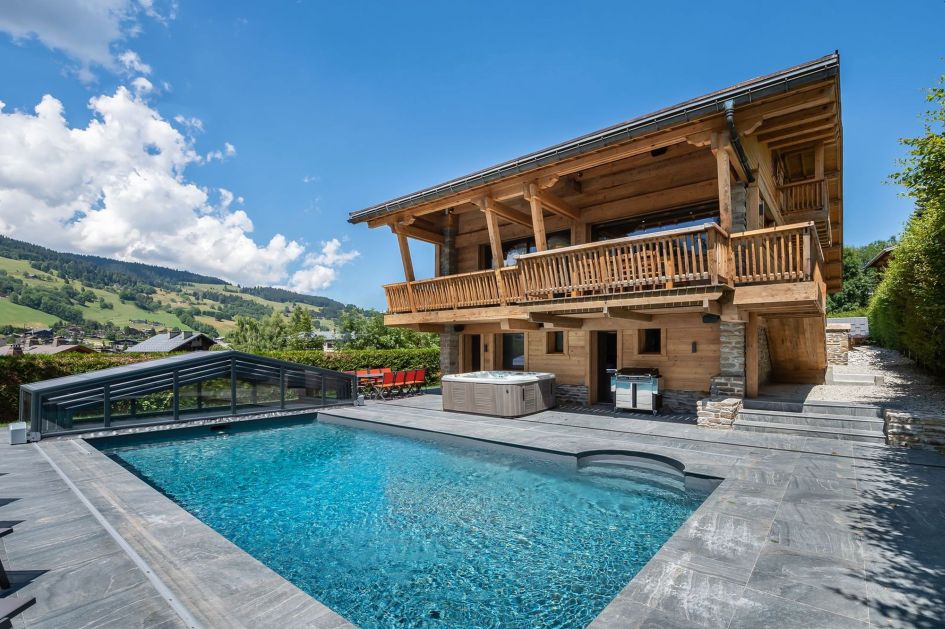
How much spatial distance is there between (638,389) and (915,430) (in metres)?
4.54

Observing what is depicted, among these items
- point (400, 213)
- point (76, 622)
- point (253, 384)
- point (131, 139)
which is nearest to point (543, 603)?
point (76, 622)

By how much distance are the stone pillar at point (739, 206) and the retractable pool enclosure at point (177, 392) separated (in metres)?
10.3

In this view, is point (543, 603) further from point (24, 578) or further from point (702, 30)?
point (702, 30)

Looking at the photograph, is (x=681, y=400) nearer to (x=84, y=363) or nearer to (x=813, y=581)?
(x=813, y=581)

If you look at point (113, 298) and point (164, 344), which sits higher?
point (113, 298)

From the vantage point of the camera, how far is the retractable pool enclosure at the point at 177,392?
844 centimetres

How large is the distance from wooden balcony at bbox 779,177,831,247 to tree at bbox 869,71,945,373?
175cm

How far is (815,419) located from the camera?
806cm

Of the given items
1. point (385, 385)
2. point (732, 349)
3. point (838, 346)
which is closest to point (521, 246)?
point (385, 385)

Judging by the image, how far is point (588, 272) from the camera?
911 centimetres

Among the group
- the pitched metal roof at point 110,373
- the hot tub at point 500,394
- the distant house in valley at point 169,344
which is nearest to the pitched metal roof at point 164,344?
the distant house in valley at point 169,344

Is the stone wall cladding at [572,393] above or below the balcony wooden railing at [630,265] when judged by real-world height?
below

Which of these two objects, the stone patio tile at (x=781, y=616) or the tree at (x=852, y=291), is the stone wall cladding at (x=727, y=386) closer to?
the stone patio tile at (x=781, y=616)

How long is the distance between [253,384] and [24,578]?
8414mm
